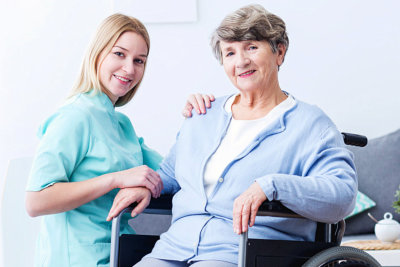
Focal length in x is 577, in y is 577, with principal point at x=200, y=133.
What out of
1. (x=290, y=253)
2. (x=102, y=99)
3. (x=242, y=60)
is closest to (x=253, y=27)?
(x=242, y=60)

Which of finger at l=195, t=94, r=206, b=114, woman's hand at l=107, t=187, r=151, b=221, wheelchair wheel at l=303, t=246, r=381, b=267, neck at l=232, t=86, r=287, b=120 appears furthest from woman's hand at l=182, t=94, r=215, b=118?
wheelchair wheel at l=303, t=246, r=381, b=267

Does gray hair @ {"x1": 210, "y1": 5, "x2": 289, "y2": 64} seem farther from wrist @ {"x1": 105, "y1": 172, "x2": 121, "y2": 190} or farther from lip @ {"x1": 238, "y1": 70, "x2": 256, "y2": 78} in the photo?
wrist @ {"x1": 105, "y1": 172, "x2": 121, "y2": 190}

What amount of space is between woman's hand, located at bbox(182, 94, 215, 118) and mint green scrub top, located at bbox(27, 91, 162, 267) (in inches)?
9.9

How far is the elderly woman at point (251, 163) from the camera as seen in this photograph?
1.47 m

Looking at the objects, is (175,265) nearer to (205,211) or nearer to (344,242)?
(205,211)

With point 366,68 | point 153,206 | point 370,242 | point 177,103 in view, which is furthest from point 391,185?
point 153,206

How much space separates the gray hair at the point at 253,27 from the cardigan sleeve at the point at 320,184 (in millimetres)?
347

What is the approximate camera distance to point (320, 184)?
A: 147 centimetres

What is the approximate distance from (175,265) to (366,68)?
6.06ft

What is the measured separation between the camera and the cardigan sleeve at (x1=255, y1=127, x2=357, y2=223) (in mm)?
1438

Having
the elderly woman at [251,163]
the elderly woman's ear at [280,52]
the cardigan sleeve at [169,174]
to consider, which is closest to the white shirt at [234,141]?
the elderly woman at [251,163]

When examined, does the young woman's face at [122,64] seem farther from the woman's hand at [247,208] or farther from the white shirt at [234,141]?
the woman's hand at [247,208]

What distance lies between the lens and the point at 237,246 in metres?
1.55

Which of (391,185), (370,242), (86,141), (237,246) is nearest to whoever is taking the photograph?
(237,246)
